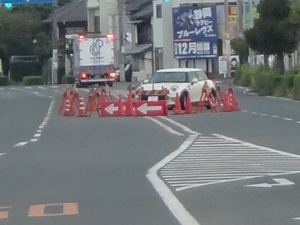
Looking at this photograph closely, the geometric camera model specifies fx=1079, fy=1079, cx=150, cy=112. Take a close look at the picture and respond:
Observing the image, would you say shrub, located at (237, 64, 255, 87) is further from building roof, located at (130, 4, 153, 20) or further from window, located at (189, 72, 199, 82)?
building roof, located at (130, 4, 153, 20)

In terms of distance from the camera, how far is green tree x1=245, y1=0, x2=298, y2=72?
170 ft

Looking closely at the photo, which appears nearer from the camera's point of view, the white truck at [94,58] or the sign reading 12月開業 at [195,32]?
the white truck at [94,58]

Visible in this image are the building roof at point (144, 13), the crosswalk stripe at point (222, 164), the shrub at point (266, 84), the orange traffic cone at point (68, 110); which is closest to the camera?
the crosswalk stripe at point (222, 164)

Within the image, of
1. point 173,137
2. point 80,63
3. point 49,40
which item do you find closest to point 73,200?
point 173,137

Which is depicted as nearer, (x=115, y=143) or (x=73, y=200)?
(x=73, y=200)

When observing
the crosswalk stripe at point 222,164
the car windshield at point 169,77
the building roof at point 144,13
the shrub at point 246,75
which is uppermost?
the building roof at point 144,13

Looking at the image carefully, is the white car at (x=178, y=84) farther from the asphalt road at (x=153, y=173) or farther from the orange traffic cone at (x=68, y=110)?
the asphalt road at (x=153, y=173)

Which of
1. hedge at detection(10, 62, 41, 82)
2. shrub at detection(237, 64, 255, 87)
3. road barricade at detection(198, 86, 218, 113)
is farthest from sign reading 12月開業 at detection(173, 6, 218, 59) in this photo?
road barricade at detection(198, 86, 218, 113)

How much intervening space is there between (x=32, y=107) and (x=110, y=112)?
9.92 meters

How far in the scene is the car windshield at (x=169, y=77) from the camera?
38.4 meters

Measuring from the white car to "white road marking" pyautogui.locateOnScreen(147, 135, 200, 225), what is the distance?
1737cm

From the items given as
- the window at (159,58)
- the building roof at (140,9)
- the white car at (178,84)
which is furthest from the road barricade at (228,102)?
the building roof at (140,9)

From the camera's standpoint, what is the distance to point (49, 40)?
10650 cm

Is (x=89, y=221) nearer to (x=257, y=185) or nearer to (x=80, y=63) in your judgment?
(x=257, y=185)
